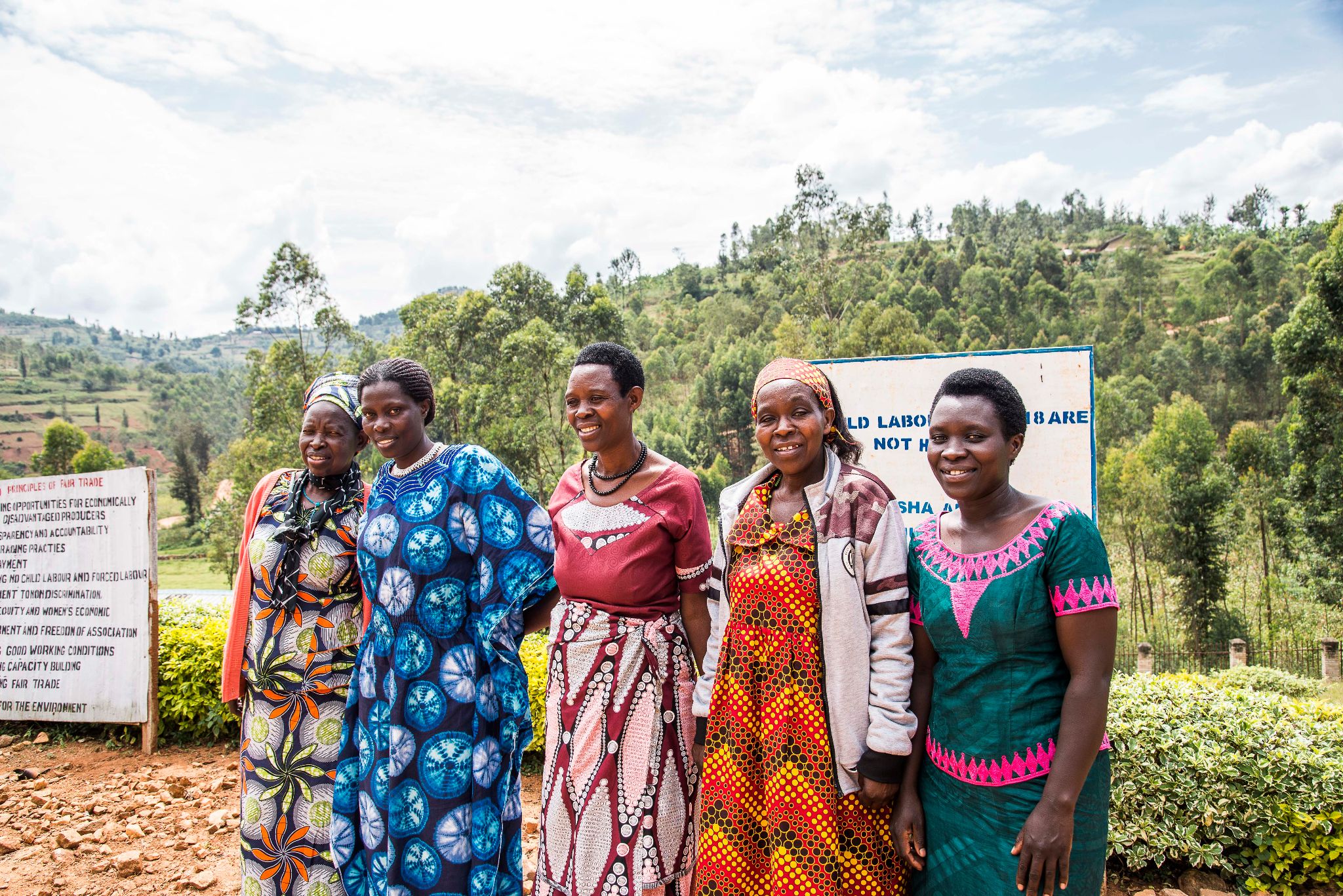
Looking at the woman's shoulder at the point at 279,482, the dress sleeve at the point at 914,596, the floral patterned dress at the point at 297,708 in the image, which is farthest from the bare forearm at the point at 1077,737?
the woman's shoulder at the point at 279,482

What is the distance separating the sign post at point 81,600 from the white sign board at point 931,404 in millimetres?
4278

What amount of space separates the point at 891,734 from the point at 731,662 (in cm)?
43

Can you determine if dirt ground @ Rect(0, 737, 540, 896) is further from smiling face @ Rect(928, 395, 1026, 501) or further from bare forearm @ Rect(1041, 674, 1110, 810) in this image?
smiling face @ Rect(928, 395, 1026, 501)

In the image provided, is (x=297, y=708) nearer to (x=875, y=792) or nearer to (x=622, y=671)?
(x=622, y=671)

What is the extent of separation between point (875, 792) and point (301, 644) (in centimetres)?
185

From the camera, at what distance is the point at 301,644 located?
8.41 feet

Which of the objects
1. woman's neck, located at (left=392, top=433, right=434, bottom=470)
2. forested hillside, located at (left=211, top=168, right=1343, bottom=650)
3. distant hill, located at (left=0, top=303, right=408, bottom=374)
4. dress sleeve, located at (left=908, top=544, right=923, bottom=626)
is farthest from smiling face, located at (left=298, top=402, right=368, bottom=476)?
distant hill, located at (left=0, top=303, right=408, bottom=374)

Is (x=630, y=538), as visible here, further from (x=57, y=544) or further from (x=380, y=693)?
(x=57, y=544)

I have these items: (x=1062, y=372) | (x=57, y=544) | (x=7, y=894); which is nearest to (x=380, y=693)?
(x=7, y=894)

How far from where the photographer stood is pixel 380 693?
2.38 metres

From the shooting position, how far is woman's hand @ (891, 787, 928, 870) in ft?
6.06

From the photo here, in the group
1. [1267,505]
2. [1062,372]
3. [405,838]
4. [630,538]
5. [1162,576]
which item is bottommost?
[1162,576]

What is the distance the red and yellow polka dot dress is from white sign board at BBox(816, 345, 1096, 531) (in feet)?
4.46

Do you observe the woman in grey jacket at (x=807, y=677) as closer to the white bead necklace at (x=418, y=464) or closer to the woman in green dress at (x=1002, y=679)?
the woman in green dress at (x=1002, y=679)
